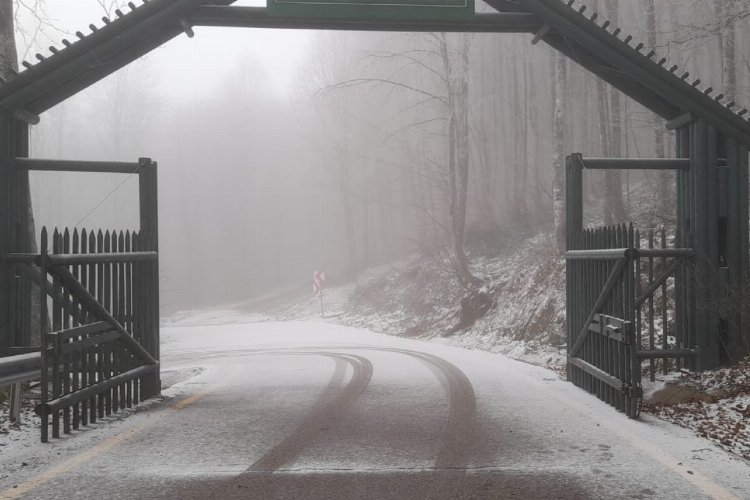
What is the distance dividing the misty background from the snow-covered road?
7.02 metres

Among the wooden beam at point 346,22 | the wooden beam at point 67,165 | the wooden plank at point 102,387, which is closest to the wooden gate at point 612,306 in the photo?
the wooden beam at point 346,22

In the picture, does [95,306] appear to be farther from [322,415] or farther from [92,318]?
[322,415]

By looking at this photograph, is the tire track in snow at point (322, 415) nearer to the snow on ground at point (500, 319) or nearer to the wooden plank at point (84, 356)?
the wooden plank at point (84, 356)

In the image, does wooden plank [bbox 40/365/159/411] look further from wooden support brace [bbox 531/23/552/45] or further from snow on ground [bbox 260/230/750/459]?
wooden support brace [bbox 531/23/552/45]

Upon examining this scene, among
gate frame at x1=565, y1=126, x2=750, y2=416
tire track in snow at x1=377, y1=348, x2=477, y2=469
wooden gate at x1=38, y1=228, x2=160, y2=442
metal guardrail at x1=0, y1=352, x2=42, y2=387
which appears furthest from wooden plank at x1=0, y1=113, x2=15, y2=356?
gate frame at x1=565, y1=126, x2=750, y2=416

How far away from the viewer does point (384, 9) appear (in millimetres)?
8523

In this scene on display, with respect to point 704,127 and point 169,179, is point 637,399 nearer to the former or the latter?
point 704,127

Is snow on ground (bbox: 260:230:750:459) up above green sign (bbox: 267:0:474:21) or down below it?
below

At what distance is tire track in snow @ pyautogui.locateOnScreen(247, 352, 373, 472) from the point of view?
18.9 ft

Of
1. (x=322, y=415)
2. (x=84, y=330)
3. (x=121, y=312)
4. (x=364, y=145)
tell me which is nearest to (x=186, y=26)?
(x=121, y=312)

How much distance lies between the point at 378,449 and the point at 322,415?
1.76 meters

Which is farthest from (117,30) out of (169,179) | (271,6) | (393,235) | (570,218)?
(169,179)

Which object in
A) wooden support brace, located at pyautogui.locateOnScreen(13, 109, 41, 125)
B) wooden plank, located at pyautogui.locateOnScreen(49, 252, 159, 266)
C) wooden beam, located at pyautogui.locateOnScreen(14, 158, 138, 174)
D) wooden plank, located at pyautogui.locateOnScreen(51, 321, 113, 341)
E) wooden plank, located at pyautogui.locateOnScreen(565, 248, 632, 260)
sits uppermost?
wooden support brace, located at pyautogui.locateOnScreen(13, 109, 41, 125)

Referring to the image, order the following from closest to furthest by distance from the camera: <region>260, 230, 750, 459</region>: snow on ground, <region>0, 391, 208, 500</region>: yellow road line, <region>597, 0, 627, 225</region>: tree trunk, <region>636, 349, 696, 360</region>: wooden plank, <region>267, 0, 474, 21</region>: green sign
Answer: <region>0, 391, 208, 500</region>: yellow road line < <region>260, 230, 750, 459</region>: snow on ground < <region>267, 0, 474, 21</region>: green sign < <region>636, 349, 696, 360</region>: wooden plank < <region>597, 0, 627, 225</region>: tree trunk
